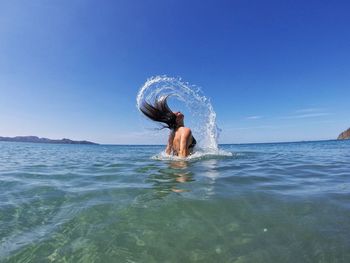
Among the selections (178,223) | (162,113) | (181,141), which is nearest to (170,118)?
(162,113)

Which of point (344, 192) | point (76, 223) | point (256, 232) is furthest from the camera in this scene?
point (344, 192)

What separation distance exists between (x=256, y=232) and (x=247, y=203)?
1.05 m

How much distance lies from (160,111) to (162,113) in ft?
0.34

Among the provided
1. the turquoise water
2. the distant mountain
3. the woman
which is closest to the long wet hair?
the woman

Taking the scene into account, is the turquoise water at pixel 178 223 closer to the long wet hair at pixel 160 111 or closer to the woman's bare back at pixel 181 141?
the woman's bare back at pixel 181 141

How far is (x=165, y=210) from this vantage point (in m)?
3.61

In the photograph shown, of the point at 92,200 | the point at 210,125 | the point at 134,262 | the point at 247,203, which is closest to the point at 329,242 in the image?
the point at 247,203

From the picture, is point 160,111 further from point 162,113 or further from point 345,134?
point 345,134

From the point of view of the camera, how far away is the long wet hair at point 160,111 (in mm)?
9617

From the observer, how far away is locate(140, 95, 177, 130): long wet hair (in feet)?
31.6

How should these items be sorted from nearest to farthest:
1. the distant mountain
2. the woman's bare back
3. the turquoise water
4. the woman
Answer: the turquoise water
the woman's bare back
the woman
the distant mountain

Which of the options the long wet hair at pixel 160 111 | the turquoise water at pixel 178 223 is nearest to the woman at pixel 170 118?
the long wet hair at pixel 160 111

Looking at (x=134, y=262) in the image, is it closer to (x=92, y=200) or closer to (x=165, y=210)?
(x=165, y=210)

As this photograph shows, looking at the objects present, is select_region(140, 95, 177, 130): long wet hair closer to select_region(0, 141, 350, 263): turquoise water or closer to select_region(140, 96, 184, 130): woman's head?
select_region(140, 96, 184, 130): woman's head
